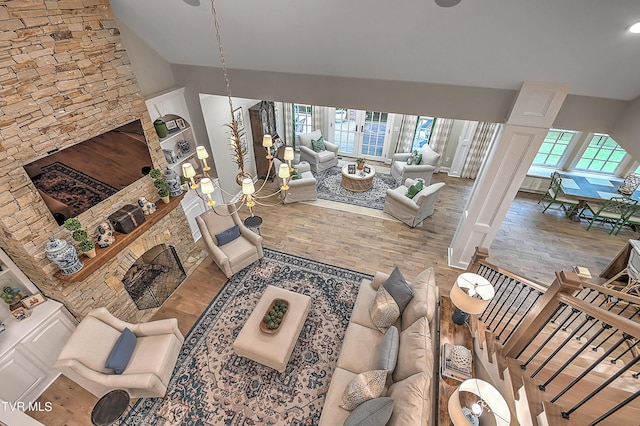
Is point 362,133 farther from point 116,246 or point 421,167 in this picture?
point 116,246

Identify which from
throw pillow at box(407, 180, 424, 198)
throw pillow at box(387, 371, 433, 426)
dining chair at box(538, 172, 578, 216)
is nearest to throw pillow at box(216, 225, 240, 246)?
throw pillow at box(387, 371, 433, 426)

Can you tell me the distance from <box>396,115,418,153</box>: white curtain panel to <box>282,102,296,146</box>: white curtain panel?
126 inches

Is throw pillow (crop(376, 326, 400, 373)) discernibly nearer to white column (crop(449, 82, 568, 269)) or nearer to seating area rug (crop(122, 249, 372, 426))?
seating area rug (crop(122, 249, 372, 426))

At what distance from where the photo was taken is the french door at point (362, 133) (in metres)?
8.15

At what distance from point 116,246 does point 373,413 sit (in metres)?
3.56

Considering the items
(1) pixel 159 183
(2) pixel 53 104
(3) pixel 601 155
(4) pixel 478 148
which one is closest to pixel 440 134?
(4) pixel 478 148

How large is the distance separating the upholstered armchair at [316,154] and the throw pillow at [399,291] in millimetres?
4799

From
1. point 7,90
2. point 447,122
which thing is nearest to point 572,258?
point 447,122

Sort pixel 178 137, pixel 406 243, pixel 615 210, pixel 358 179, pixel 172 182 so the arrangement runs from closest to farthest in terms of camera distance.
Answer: pixel 172 182
pixel 178 137
pixel 406 243
pixel 615 210
pixel 358 179

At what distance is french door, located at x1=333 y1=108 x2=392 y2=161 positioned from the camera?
8.15 metres

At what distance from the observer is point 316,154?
7723 millimetres

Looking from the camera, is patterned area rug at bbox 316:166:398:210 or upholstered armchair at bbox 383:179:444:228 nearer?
upholstered armchair at bbox 383:179:444:228

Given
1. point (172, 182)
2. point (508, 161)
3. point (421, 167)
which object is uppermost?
point (508, 161)

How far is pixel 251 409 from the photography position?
11.0ft
